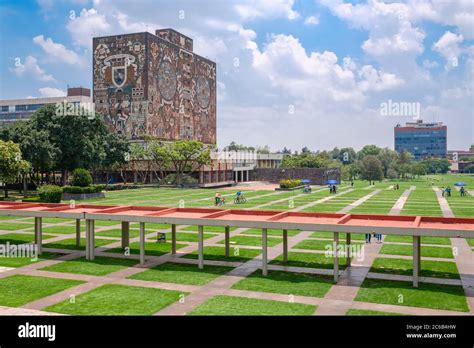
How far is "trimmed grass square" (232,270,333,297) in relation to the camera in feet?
62.0

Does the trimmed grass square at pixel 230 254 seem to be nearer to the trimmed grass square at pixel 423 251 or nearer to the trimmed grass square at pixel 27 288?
the trimmed grass square at pixel 27 288

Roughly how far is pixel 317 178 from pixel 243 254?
252 ft

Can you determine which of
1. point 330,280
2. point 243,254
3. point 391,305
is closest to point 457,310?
point 391,305

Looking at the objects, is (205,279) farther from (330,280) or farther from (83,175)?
(83,175)

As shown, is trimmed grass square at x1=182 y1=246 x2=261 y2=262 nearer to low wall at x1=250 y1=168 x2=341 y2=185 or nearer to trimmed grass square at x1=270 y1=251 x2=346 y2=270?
trimmed grass square at x1=270 y1=251 x2=346 y2=270

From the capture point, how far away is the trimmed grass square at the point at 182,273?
20.6m

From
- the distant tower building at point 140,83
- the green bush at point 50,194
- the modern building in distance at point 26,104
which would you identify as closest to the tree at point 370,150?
the distant tower building at point 140,83

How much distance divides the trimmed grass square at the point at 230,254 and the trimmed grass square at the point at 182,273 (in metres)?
1.85

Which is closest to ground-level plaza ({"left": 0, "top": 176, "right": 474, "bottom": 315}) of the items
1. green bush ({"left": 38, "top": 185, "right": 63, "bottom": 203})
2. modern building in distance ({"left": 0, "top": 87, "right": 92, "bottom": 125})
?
green bush ({"left": 38, "top": 185, "right": 63, "bottom": 203})

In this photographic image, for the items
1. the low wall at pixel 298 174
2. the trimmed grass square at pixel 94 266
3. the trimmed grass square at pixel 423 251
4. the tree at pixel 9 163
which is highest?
the tree at pixel 9 163

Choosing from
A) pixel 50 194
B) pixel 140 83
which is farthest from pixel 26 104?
pixel 50 194

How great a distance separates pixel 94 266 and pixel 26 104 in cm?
12455

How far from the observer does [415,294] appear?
18.4 metres

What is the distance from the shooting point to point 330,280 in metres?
20.6
